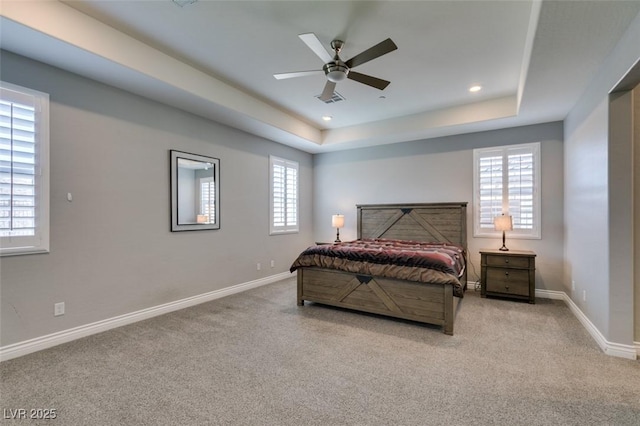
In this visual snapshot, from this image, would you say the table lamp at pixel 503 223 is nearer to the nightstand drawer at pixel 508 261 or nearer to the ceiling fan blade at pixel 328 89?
the nightstand drawer at pixel 508 261

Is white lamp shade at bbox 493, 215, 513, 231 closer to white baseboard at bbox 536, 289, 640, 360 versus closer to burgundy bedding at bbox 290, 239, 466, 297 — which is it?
white baseboard at bbox 536, 289, 640, 360

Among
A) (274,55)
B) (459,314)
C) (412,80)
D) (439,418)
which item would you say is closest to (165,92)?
(274,55)

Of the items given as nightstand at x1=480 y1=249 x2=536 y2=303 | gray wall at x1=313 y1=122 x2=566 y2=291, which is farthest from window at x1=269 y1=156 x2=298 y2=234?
nightstand at x1=480 y1=249 x2=536 y2=303

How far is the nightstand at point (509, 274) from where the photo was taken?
4211mm

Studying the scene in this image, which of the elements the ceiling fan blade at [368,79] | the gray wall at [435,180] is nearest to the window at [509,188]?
the gray wall at [435,180]

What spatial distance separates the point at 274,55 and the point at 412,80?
71.4 inches

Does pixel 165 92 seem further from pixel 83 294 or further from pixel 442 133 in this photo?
pixel 442 133

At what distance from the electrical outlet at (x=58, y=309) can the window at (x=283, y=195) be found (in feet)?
10.6

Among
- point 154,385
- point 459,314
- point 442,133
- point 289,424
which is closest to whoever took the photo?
point 289,424

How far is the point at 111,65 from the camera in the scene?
291 centimetres

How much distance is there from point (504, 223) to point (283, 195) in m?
3.91

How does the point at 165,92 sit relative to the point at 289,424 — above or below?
above

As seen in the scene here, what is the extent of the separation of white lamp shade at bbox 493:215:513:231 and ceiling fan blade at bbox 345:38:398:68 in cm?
337

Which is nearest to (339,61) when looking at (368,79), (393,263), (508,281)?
(368,79)
